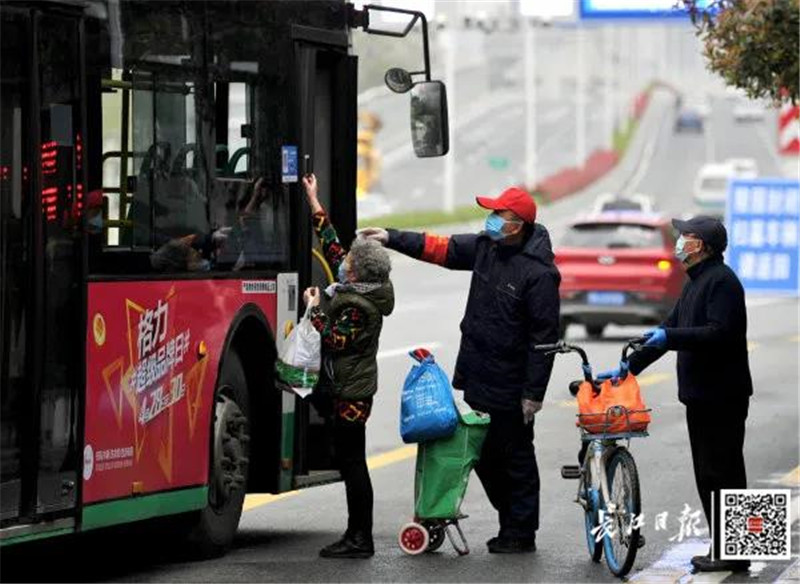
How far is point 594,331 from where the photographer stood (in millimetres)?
32094

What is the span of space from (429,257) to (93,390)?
2.49 metres

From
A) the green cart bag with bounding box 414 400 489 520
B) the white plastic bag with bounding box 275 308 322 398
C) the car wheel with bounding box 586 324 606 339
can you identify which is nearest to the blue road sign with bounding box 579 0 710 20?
the car wheel with bounding box 586 324 606 339

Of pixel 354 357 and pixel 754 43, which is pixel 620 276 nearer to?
pixel 754 43

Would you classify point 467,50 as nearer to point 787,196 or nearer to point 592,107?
point 592,107

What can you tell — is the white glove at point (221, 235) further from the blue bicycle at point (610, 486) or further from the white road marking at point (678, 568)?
the white road marking at point (678, 568)

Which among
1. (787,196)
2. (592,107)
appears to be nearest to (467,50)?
(592,107)

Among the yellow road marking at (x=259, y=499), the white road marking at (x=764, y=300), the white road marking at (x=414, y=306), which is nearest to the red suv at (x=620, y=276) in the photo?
the white road marking at (x=414, y=306)

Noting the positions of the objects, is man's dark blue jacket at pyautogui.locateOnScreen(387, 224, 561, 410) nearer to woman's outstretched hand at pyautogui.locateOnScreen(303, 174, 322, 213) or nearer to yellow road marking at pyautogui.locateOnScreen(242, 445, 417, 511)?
woman's outstretched hand at pyautogui.locateOnScreen(303, 174, 322, 213)

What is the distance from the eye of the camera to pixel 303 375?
11617 millimetres

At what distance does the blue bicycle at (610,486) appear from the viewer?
440 inches

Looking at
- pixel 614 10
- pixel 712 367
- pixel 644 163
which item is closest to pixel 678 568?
pixel 712 367

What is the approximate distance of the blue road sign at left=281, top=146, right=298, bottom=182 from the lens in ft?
40.5

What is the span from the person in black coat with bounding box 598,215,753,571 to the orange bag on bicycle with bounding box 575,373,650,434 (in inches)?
3.0

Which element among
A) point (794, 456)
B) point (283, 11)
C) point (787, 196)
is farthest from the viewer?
point (787, 196)
